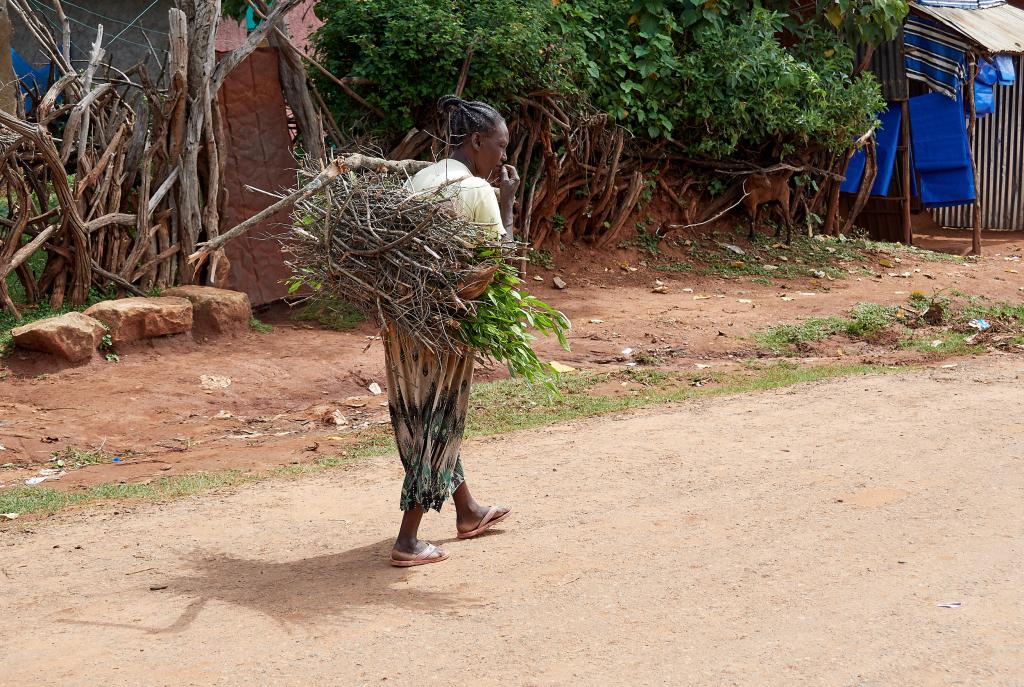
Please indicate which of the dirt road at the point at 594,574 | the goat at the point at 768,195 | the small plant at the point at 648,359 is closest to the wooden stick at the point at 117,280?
the dirt road at the point at 594,574

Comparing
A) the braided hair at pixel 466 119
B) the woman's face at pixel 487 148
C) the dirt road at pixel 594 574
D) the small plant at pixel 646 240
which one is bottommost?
the dirt road at pixel 594 574

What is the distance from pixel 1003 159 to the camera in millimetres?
13977

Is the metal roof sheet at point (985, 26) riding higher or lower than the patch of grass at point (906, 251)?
higher

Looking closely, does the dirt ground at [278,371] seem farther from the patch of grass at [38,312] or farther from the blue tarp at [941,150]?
the blue tarp at [941,150]

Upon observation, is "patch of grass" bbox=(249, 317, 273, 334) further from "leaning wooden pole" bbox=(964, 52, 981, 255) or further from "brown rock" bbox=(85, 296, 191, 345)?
"leaning wooden pole" bbox=(964, 52, 981, 255)

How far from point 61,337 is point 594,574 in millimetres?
4287

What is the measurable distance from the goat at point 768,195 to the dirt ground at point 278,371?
5.72 ft

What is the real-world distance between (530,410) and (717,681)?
3.57 metres

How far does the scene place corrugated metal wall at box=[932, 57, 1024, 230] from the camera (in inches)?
547

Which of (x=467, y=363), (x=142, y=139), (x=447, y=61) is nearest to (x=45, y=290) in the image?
(x=142, y=139)

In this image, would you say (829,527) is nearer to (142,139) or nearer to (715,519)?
(715,519)

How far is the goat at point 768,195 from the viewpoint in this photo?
37.8 ft

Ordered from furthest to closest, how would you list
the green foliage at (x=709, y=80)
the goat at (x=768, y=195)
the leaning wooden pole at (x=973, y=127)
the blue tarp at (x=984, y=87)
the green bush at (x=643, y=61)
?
the blue tarp at (x=984, y=87)
the leaning wooden pole at (x=973, y=127)
the goat at (x=768, y=195)
the green foliage at (x=709, y=80)
the green bush at (x=643, y=61)

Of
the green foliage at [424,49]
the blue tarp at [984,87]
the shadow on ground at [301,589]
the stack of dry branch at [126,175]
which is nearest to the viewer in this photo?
the shadow on ground at [301,589]
